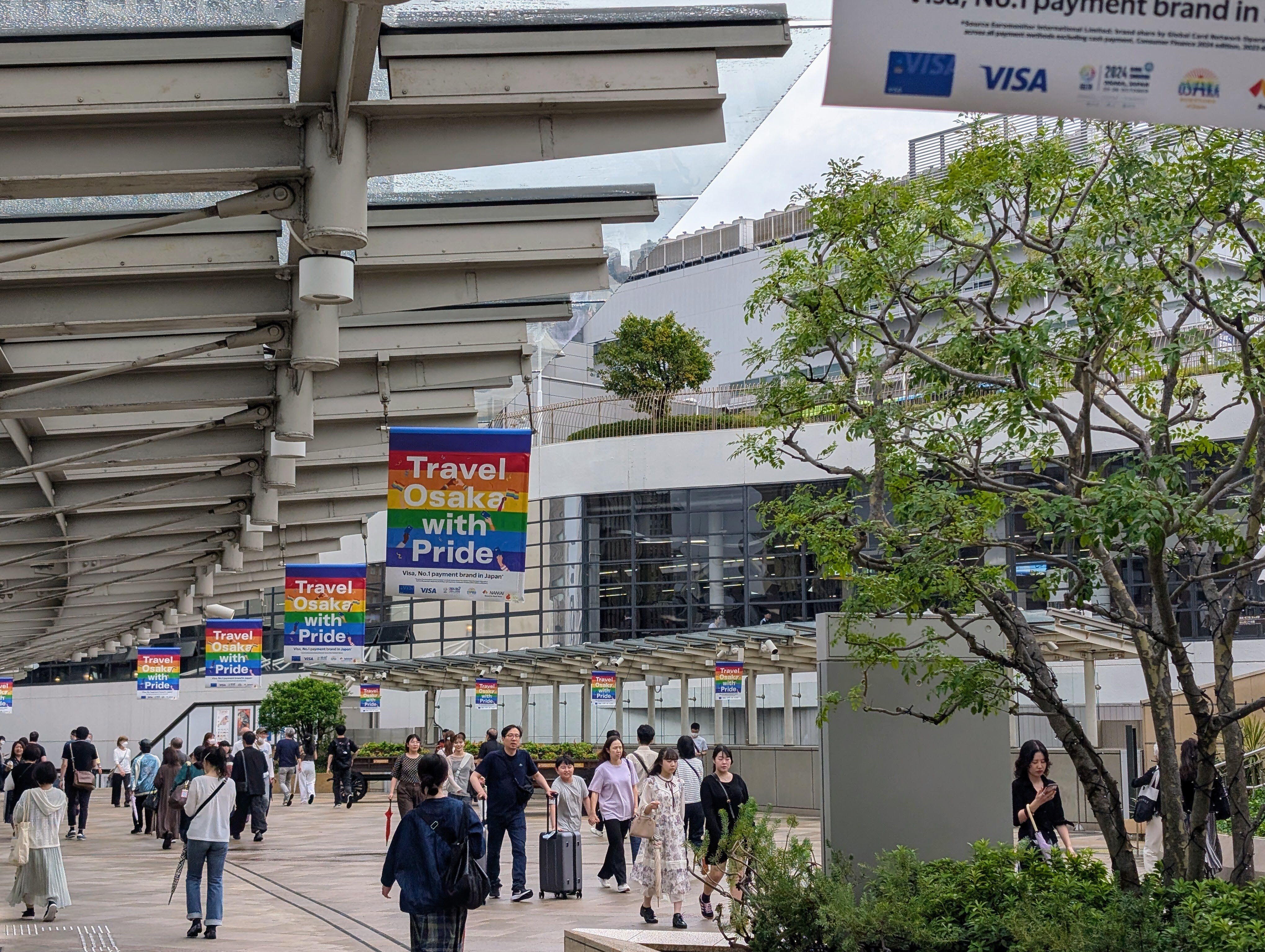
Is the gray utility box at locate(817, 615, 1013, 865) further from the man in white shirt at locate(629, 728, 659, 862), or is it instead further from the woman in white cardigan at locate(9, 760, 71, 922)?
the woman in white cardigan at locate(9, 760, 71, 922)

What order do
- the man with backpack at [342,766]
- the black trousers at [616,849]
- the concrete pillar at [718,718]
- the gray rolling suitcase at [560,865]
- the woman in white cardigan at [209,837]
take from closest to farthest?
the woman in white cardigan at [209,837], the gray rolling suitcase at [560,865], the black trousers at [616,849], the concrete pillar at [718,718], the man with backpack at [342,766]

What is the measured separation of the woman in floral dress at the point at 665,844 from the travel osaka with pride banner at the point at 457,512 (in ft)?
6.41

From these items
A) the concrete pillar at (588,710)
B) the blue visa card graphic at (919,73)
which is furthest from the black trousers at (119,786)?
the blue visa card graphic at (919,73)

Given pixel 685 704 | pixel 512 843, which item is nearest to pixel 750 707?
pixel 685 704

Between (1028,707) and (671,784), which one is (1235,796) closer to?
(671,784)

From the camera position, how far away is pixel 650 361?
49188 mm

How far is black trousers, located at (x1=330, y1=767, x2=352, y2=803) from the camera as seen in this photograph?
35.7 metres

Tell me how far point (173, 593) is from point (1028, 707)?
1733cm

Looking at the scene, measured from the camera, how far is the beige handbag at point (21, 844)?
43.0 feet

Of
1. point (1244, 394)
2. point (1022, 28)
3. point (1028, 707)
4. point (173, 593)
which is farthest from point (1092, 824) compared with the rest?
point (1022, 28)

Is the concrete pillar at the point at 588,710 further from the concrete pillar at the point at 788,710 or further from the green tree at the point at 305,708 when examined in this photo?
the green tree at the point at 305,708

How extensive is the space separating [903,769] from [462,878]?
11.5 feet

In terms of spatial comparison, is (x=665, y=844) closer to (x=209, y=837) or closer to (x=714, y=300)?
(x=209, y=837)

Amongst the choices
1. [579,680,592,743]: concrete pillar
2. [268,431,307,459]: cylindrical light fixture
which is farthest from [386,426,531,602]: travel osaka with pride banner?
[579,680,592,743]: concrete pillar
